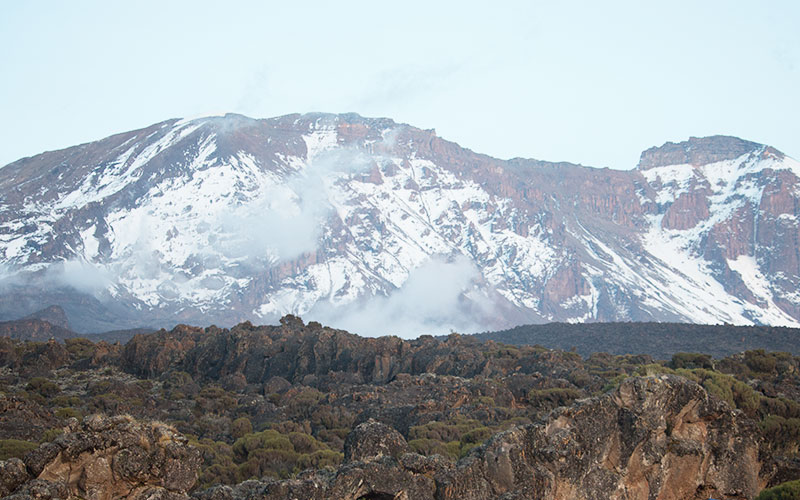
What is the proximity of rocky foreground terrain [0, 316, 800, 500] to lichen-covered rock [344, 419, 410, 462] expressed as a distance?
35 millimetres

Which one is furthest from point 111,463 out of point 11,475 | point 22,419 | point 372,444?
point 22,419

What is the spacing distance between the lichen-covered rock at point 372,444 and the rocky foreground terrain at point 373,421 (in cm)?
4

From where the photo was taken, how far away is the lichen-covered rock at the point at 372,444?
802 inches

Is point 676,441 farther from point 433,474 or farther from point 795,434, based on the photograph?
point 795,434

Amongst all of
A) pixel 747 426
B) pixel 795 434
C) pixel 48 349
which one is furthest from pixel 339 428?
pixel 48 349

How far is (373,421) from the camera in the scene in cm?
2209

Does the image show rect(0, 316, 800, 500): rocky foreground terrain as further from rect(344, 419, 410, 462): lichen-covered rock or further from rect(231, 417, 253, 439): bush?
rect(231, 417, 253, 439): bush

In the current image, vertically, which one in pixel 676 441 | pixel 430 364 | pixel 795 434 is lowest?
pixel 430 364

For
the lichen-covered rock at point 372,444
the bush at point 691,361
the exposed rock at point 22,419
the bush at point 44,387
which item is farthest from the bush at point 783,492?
the bush at point 44,387

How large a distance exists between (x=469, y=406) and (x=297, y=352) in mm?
29937

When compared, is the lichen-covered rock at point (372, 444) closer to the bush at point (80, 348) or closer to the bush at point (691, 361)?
the bush at point (691, 361)

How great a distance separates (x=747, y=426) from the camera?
22.6 m

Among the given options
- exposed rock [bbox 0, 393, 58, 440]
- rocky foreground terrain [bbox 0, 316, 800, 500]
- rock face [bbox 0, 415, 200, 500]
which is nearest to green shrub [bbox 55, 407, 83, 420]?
rocky foreground terrain [bbox 0, 316, 800, 500]

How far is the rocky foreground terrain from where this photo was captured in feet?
61.9
